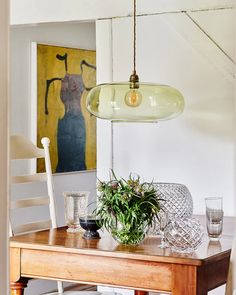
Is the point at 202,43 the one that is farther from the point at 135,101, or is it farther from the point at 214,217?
the point at 214,217

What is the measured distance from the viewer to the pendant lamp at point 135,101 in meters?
2.70

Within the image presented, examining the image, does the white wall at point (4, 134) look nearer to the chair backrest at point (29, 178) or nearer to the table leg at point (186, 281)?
the table leg at point (186, 281)

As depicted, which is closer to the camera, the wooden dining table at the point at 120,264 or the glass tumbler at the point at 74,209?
the wooden dining table at the point at 120,264

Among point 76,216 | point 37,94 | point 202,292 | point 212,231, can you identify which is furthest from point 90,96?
point 37,94

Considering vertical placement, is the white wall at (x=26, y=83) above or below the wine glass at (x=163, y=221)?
above

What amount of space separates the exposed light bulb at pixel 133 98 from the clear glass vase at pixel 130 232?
57 cm

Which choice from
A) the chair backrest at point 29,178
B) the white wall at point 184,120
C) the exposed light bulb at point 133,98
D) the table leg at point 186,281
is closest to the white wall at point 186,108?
the white wall at point 184,120

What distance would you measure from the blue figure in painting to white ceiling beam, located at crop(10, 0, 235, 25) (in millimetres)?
1222

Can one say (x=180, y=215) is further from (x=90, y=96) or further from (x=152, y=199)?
(x=90, y=96)

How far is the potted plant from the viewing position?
240 cm

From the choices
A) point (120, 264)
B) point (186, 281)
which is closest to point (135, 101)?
point (120, 264)

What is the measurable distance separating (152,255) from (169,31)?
5.47 ft

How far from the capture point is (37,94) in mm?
4934

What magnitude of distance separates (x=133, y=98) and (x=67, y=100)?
2618 millimetres
